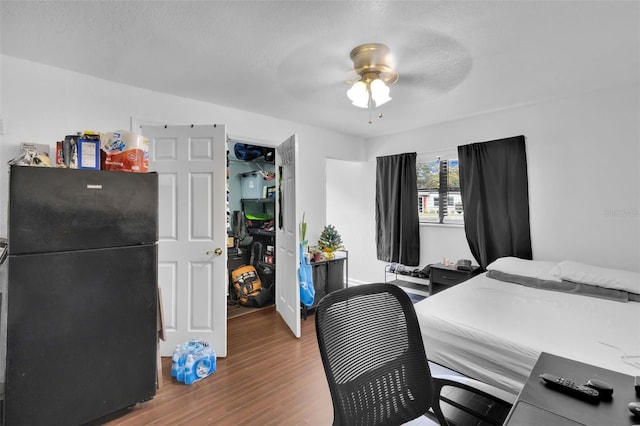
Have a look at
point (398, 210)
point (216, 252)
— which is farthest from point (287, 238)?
point (398, 210)

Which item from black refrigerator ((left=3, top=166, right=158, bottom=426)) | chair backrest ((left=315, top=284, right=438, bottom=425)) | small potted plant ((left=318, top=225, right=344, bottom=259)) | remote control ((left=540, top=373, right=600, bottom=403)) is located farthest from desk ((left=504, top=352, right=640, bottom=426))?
small potted plant ((left=318, top=225, right=344, bottom=259))

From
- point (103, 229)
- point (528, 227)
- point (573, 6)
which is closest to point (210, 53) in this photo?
point (103, 229)

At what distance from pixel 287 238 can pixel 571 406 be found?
9.10 feet

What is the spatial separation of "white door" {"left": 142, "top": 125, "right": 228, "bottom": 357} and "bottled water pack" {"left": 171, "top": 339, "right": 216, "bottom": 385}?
24 centimetres

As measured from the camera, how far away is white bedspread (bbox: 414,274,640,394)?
1618 millimetres

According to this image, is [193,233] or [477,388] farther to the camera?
[193,233]

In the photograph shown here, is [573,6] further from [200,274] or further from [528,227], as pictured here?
[200,274]

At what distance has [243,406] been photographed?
204 centimetres

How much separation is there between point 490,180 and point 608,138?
3.48 feet

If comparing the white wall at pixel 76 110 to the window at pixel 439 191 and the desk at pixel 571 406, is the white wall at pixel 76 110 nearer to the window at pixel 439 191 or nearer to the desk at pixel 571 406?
the window at pixel 439 191

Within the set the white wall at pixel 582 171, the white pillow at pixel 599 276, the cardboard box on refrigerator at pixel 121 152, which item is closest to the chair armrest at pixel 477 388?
the white pillow at pixel 599 276

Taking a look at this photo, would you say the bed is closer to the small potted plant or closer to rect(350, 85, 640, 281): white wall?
rect(350, 85, 640, 281): white wall

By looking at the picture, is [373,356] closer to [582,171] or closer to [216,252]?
[216,252]

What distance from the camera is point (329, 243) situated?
13.1 feet
